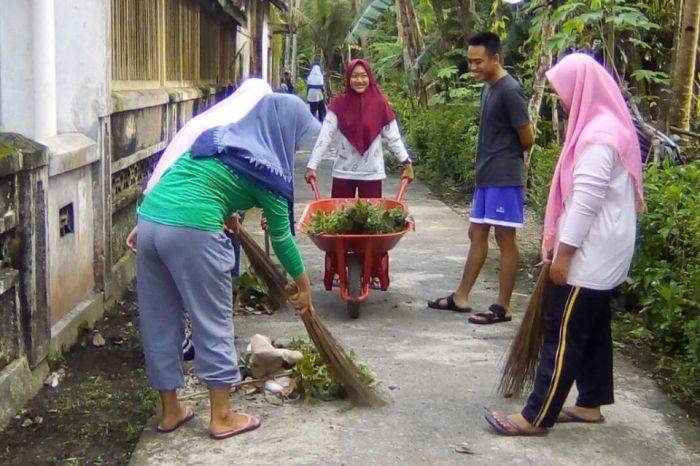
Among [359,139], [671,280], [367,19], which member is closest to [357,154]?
[359,139]

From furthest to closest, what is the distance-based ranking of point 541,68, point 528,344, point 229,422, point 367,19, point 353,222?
point 367,19, point 541,68, point 353,222, point 528,344, point 229,422

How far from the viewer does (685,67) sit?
6.68 metres

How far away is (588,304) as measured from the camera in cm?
383

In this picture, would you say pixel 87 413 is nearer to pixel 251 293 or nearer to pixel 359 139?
pixel 251 293

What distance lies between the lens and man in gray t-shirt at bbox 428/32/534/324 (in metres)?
5.67

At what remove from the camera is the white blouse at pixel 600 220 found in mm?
3697

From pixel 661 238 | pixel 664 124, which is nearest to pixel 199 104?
pixel 664 124

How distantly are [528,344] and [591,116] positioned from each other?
1.11 metres

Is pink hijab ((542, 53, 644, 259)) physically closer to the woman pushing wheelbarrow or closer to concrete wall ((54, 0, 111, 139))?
the woman pushing wheelbarrow

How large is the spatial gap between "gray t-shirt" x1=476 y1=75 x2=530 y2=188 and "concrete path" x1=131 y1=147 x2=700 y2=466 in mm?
1009

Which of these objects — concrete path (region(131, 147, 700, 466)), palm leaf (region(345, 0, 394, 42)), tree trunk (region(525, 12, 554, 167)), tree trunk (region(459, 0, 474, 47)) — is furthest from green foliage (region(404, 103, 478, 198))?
concrete path (region(131, 147, 700, 466))

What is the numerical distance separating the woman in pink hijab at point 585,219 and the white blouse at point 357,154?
9.29 feet

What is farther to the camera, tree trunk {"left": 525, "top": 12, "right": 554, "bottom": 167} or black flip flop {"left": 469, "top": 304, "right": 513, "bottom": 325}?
tree trunk {"left": 525, "top": 12, "right": 554, "bottom": 167}

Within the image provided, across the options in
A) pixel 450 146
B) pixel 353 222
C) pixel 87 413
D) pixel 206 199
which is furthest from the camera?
pixel 450 146
